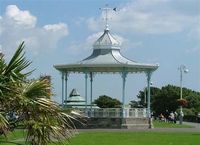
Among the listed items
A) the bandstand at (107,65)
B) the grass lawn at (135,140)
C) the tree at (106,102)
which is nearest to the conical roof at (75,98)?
the bandstand at (107,65)

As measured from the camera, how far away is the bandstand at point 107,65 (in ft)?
173

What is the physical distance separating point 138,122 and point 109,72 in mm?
6395

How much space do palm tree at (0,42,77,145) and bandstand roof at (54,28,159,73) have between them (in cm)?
3635

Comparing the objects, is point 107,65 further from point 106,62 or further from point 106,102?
point 106,102

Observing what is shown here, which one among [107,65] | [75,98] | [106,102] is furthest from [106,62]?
[106,102]

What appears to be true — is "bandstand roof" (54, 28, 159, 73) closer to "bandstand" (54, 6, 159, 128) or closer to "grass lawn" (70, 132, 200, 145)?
"bandstand" (54, 6, 159, 128)

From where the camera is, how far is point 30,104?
15.7m

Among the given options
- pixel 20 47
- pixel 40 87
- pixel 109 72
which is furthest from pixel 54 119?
pixel 109 72

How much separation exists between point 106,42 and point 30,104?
39.5 metres

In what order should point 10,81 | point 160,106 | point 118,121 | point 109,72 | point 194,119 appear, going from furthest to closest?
1. point 160,106
2. point 194,119
3. point 109,72
4. point 118,121
5. point 10,81

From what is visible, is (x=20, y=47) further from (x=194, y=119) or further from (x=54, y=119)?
(x=194, y=119)

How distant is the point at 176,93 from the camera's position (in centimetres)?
10825

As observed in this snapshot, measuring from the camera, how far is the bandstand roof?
53125 mm

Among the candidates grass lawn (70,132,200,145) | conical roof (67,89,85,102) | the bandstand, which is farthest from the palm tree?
conical roof (67,89,85,102)
